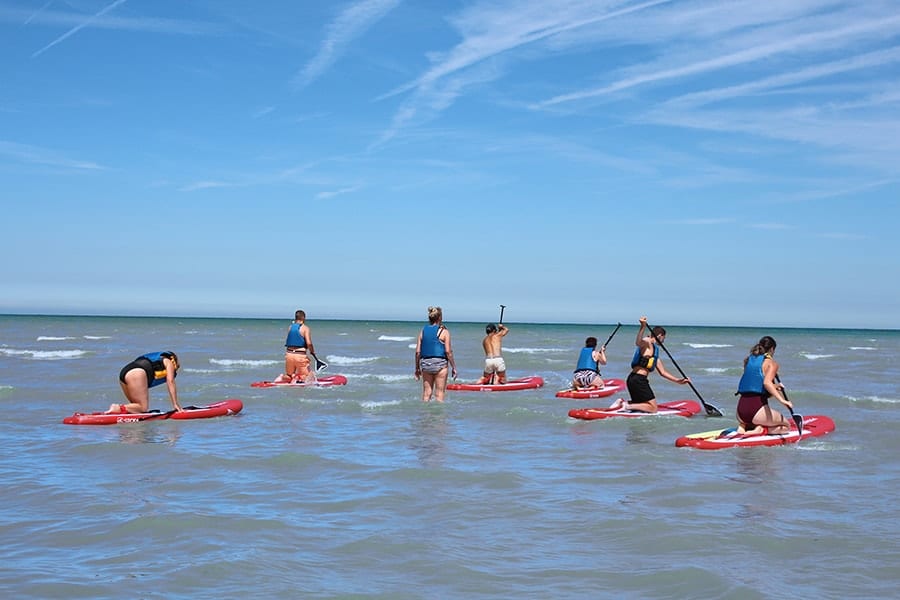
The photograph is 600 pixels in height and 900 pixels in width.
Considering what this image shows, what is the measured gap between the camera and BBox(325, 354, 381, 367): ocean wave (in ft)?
96.7

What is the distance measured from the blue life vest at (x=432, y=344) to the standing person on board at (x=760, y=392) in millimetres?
4674

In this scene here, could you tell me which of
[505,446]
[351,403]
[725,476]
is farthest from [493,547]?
[351,403]

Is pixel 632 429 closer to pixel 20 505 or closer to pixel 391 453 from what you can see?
pixel 391 453

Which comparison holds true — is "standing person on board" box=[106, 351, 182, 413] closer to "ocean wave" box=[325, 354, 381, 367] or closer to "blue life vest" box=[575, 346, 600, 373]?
"blue life vest" box=[575, 346, 600, 373]

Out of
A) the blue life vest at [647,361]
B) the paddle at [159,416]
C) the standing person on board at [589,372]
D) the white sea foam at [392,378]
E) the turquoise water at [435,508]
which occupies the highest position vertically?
the blue life vest at [647,361]

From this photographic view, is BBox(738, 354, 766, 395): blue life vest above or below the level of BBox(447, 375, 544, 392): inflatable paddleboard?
above

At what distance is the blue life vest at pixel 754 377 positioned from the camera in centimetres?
1069

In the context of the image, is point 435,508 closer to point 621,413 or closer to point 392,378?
point 621,413

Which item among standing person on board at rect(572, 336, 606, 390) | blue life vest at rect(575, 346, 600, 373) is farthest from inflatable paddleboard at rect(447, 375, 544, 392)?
blue life vest at rect(575, 346, 600, 373)

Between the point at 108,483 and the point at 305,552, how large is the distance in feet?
9.89

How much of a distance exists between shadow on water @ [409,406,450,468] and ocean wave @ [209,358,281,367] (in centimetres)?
1402

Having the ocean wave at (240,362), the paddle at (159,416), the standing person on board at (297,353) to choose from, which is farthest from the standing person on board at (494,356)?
the ocean wave at (240,362)

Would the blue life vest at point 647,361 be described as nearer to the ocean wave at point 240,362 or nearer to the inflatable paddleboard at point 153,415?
the inflatable paddleboard at point 153,415

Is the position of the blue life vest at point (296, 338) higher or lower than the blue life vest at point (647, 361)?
higher
